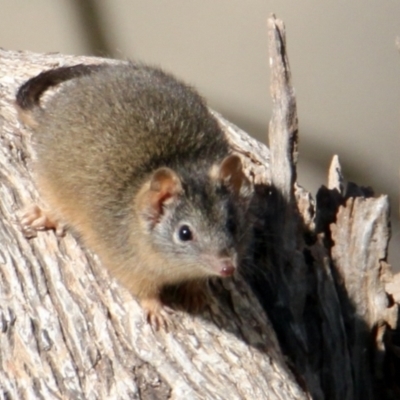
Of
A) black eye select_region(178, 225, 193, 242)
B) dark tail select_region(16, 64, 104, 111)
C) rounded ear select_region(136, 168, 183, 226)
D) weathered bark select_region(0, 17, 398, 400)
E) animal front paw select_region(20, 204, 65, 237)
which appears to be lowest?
weathered bark select_region(0, 17, 398, 400)

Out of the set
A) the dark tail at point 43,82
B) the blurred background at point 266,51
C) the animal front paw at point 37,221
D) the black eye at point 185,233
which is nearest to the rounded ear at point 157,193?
the black eye at point 185,233

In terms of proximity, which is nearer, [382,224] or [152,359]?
[152,359]

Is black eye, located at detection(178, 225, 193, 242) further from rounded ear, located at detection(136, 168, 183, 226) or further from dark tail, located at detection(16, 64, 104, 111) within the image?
dark tail, located at detection(16, 64, 104, 111)

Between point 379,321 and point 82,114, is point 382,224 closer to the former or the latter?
point 379,321

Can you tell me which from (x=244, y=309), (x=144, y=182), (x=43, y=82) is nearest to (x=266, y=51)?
(x=43, y=82)

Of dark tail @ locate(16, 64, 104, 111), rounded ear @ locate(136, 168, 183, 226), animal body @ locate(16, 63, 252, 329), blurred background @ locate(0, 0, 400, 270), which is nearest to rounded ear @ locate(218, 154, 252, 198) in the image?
animal body @ locate(16, 63, 252, 329)

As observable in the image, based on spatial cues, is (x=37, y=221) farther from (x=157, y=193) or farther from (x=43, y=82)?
(x=43, y=82)

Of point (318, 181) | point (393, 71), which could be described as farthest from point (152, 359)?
point (393, 71)

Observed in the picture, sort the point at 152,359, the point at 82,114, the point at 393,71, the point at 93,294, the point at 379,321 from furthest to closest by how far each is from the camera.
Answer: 1. the point at 393,71
2. the point at 379,321
3. the point at 82,114
4. the point at 93,294
5. the point at 152,359
